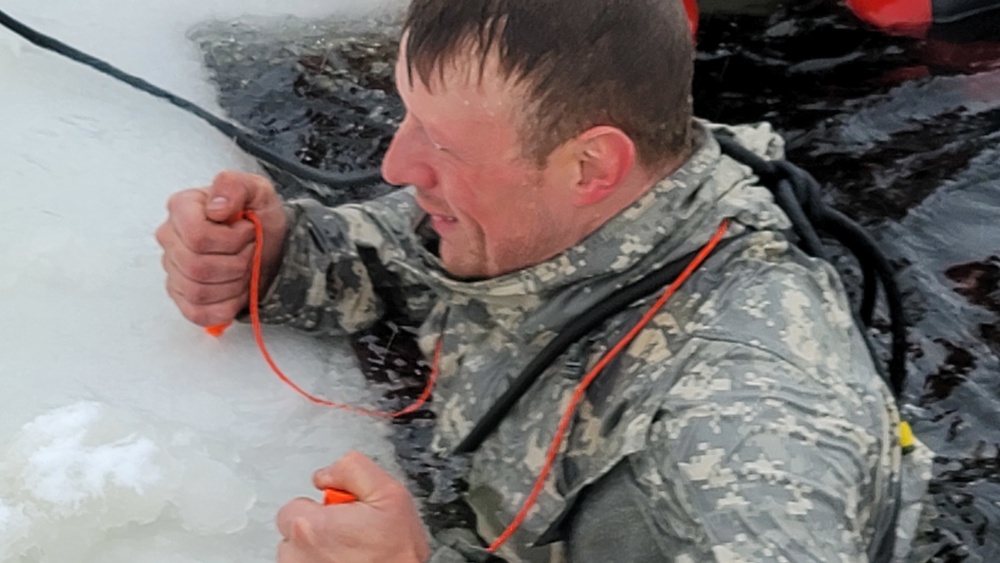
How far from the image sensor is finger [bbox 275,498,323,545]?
1.08 metres

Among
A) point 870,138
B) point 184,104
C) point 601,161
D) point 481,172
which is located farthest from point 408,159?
point 870,138

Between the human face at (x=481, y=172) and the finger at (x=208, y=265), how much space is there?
31 cm

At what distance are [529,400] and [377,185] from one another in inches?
34.4

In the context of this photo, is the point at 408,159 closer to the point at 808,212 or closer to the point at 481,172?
the point at 481,172

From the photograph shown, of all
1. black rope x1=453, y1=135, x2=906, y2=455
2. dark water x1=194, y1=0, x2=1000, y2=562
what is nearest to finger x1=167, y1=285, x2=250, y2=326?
dark water x1=194, y1=0, x2=1000, y2=562

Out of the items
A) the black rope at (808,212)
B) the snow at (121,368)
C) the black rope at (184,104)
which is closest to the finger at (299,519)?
the snow at (121,368)

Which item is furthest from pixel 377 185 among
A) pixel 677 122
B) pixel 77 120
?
pixel 677 122

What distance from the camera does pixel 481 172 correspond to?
1099 mm

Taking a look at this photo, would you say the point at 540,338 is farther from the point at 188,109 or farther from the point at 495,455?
the point at 188,109

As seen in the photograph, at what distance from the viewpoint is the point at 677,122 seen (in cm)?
111

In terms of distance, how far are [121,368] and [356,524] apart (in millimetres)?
533

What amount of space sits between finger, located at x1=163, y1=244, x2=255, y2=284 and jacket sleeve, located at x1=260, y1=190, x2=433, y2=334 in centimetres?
6

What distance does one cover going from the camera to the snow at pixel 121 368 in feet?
4.11

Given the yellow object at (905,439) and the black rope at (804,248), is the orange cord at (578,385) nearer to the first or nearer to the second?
the black rope at (804,248)
